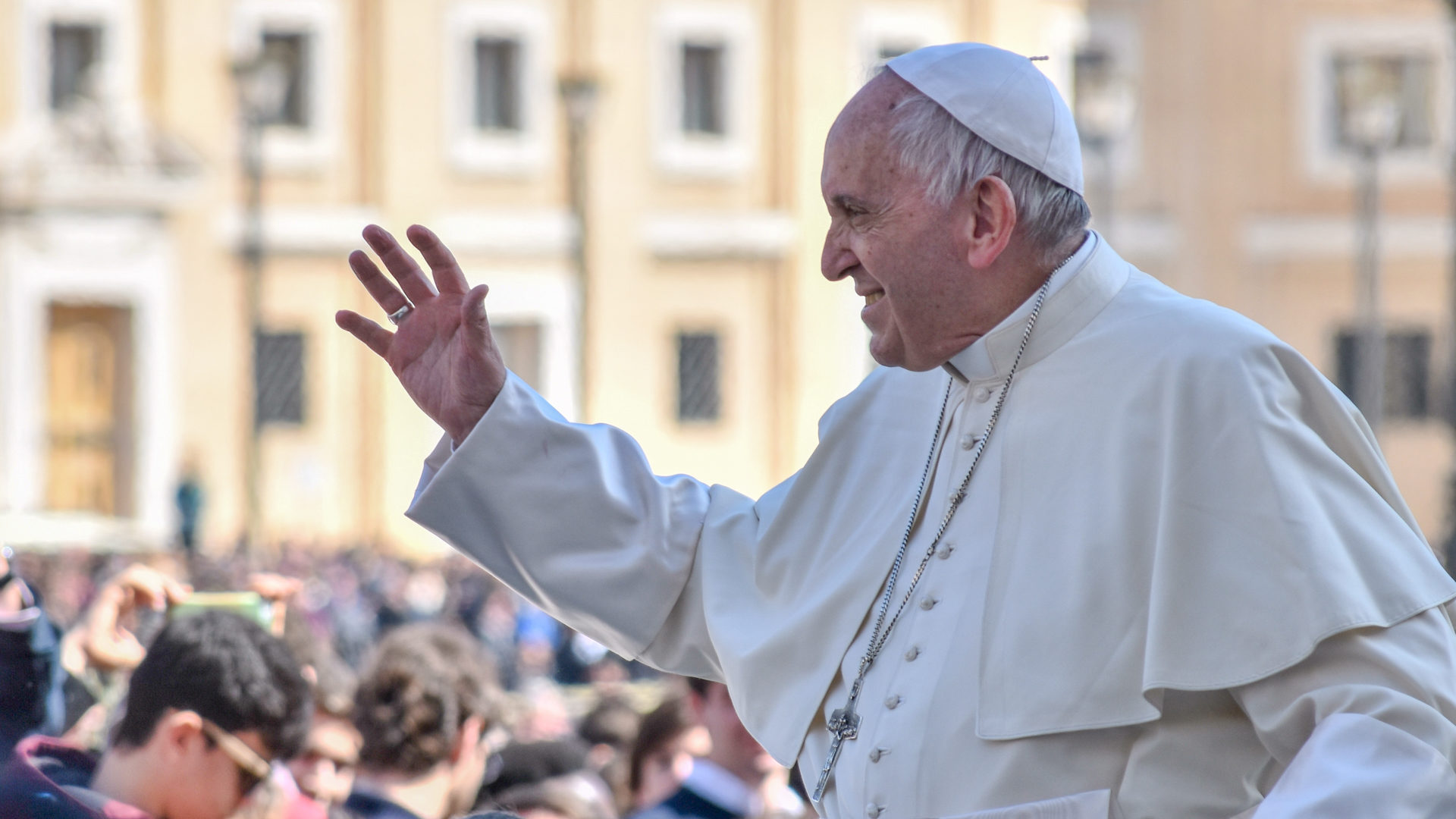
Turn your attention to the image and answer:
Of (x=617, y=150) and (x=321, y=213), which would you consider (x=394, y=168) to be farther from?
(x=617, y=150)

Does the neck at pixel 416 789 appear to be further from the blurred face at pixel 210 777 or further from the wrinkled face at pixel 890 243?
the wrinkled face at pixel 890 243

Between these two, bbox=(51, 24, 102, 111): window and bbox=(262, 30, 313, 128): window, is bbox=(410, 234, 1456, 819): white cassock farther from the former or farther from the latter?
bbox=(262, 30, 313, 128): window

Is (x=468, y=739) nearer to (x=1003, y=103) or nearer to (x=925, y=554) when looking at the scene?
(x=925, y=554)

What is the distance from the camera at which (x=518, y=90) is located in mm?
24703

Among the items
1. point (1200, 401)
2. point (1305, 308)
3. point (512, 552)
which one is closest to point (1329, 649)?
point (1200, 401)

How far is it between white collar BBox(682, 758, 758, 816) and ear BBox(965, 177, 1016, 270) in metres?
2.08

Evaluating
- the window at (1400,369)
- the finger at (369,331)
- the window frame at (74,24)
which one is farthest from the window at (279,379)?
the finger at (369,331)

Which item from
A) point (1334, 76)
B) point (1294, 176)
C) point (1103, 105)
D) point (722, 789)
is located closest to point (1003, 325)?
point (722, 789)

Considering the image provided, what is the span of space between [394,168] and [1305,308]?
1229 centimetres

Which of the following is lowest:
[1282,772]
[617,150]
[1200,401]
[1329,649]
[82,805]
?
[82,805]

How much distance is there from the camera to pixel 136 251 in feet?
75.6

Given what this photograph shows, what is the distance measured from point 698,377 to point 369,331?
888 inches

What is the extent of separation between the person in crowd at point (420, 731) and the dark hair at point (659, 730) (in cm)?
66

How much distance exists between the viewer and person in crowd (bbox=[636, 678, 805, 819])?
4.15 m
